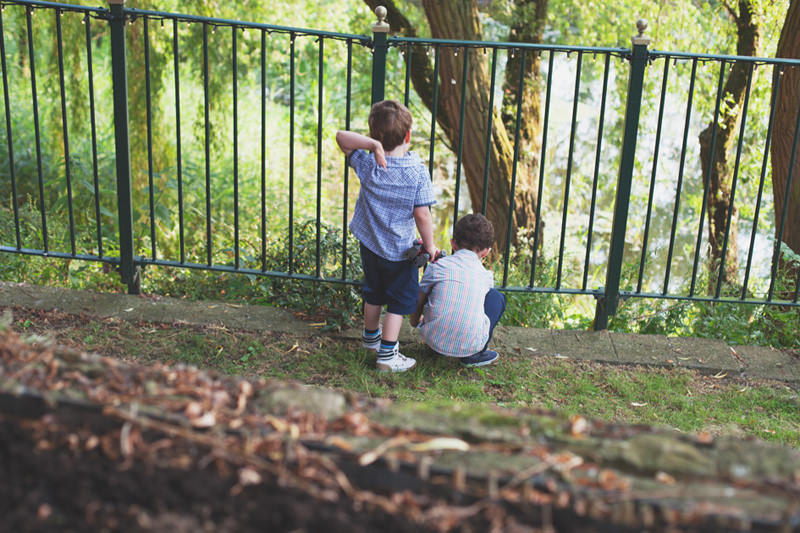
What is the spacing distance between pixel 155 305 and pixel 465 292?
178cm

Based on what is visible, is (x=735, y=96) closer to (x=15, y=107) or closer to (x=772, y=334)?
(x=772, y=334)

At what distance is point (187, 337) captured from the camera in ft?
12.4

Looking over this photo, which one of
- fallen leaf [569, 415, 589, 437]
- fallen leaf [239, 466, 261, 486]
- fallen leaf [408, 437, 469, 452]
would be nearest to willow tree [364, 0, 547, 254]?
fallen leaf [569, 415, 589, 437]

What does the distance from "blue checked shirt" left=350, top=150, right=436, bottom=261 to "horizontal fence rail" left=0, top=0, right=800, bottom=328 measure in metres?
0.46

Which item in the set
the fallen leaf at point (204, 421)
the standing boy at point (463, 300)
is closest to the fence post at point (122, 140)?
the standing boy at point (463, 300)

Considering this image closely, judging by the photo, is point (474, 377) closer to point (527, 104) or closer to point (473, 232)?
point (473, 232)

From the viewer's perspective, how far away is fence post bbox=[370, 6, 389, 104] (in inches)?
151

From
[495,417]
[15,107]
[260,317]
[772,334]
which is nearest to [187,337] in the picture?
[260,317]

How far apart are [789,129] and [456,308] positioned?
332 cm

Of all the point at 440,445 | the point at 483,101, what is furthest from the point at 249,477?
the point at 483,101

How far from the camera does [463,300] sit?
3.64 metres

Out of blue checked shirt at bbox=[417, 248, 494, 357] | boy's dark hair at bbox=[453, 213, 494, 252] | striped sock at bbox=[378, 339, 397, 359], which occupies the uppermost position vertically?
boy's dark hair at bbox=[453, 213, 494, 252]

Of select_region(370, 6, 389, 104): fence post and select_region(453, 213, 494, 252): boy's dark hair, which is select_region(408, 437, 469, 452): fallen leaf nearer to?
select_region(453, 213, 494, 252): boy's dark hair

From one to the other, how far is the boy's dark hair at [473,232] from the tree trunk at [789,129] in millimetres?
2562
